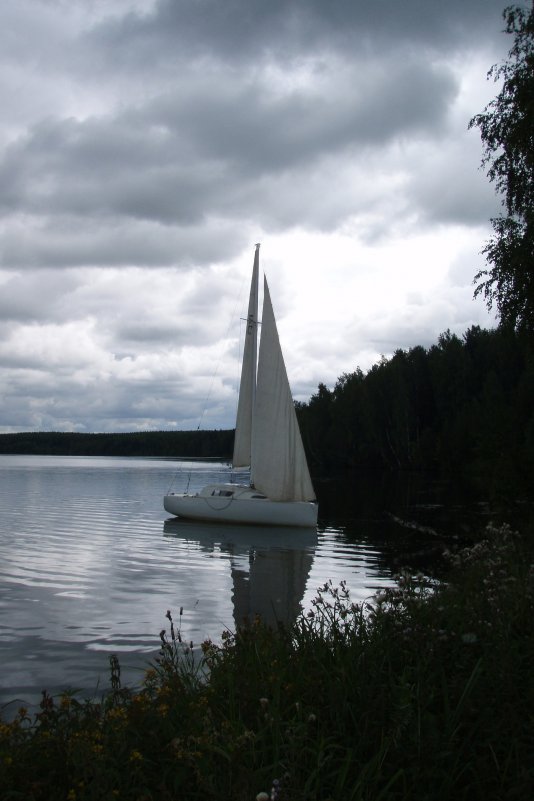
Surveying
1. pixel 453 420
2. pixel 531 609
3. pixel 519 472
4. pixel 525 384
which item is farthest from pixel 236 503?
pixel 453 420

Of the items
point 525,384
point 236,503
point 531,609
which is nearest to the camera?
point 531,609

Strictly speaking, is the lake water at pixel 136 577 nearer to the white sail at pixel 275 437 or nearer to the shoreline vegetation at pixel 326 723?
the shoreline vegetation at pixel 326 723

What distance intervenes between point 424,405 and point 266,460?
65973 mm

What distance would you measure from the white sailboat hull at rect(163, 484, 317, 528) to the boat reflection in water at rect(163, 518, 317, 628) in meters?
0.50

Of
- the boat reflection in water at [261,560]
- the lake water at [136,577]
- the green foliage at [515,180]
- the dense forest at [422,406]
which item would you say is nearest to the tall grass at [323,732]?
the lake water at [136,577]

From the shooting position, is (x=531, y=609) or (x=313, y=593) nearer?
(x=531, y=609)

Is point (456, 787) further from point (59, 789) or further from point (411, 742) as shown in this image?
point (59, 789)

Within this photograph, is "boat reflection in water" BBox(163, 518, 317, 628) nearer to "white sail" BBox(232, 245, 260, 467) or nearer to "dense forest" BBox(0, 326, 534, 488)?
"white sail" BBox(232, 245, 260, 467)

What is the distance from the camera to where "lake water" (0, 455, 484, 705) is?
34.7ft

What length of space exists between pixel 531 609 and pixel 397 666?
5.35 feet

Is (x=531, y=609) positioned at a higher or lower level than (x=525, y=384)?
lower

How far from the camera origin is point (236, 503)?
30734mm

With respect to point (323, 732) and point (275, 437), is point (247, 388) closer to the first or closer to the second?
point (275, 437)

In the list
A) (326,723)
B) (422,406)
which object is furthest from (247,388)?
(422,406)
